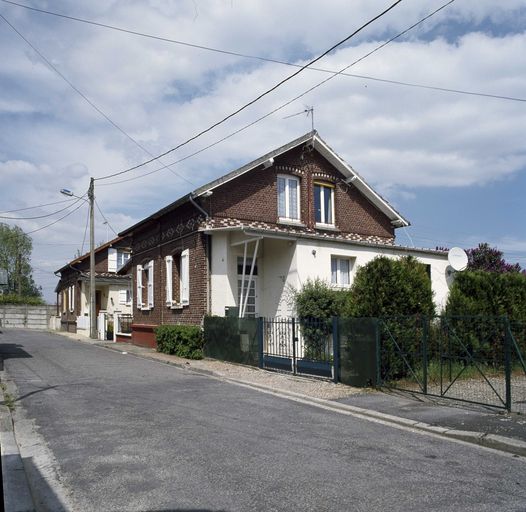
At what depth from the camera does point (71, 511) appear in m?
5.16

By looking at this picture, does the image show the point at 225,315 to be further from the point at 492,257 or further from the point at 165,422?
the point at 492,257

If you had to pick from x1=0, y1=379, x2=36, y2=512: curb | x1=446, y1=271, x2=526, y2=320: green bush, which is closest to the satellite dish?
x1=446, y1=271, x2=526, y2=320: green bush

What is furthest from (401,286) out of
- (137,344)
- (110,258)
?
(110,258)

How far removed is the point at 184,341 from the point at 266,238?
4273 mm

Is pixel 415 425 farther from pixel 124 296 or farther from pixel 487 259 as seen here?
pixel 124 296

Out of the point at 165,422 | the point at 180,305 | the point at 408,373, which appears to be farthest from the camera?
the point at 180,305

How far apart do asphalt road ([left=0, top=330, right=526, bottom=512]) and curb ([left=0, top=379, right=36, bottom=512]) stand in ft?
1.34

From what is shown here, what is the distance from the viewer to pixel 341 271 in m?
19.4

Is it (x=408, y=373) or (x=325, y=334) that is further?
(x=325, y=334)

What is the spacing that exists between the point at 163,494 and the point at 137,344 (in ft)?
66.3

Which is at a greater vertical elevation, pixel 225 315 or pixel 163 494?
pixel 225 315

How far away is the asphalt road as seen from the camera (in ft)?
17.9

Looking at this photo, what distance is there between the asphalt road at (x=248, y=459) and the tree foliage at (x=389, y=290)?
3.33m

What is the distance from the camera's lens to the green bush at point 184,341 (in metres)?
18.4
